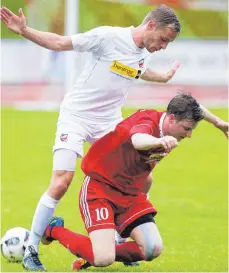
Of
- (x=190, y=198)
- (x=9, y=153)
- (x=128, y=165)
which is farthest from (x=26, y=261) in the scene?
(x=9, y=153)

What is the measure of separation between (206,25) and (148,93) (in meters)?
10.5

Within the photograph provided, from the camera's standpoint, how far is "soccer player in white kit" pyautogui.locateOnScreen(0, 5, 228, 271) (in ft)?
26.7

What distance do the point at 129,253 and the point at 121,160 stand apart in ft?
2.75

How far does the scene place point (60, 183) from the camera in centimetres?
816

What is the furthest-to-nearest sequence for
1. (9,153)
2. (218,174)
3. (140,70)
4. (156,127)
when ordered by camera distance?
(9,153), (218,174), (140,70), (156,127)

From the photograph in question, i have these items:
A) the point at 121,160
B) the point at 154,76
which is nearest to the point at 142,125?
the point at 121,160

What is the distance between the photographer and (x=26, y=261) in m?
8.10

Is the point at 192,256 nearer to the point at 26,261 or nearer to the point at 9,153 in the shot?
the point at 26,261

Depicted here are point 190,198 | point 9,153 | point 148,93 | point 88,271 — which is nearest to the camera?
point 88,271

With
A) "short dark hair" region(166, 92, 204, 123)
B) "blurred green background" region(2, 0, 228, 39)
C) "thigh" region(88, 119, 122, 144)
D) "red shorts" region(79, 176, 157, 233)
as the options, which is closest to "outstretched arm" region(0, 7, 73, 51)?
"thigh" region(88, 119, 122, 144)

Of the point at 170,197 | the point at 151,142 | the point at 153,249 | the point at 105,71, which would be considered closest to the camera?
the point at 151,142

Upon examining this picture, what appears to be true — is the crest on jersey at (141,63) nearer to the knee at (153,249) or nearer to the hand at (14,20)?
the hand at (14,20)

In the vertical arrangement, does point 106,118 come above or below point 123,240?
above

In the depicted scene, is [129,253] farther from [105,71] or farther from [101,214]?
[105,71]
